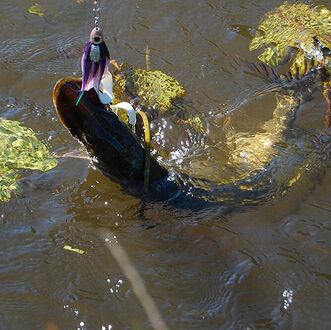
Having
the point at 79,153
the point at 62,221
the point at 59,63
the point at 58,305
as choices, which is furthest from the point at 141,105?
the point at 58,305

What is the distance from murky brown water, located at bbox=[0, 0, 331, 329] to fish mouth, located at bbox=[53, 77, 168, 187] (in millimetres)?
426

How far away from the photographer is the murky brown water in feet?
8.92

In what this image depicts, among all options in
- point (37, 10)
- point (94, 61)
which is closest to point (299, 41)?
point (94, 61)

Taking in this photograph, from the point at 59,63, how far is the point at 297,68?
2.56m

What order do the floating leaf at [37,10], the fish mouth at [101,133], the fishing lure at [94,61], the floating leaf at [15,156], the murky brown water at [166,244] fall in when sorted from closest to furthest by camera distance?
the fishing lure at [94,61], the fish mouth at [101,133], the murky brown water at [166,244], the floating leaf at [15,156], the floating leaf at [37,10]

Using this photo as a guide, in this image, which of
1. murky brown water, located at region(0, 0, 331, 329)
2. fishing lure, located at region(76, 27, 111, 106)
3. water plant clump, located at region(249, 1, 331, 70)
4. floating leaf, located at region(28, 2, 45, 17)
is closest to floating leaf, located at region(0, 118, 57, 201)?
murky brown water, located at region(0, 0, 331, 329)

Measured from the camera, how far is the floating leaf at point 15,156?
10.5 ft

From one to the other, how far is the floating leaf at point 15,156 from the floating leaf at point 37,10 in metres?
2.22

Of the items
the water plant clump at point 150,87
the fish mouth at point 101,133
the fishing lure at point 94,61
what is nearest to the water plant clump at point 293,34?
the water plant clump at point 150,87

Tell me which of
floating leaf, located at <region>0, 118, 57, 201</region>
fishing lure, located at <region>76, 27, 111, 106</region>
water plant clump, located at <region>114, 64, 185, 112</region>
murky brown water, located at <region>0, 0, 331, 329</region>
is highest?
fishing lure, located at <region>76, 27, 111, 106</region>

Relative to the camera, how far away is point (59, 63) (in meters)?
4.63

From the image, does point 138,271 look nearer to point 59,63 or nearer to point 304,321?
point 304,321

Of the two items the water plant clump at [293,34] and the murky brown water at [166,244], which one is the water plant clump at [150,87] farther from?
the water plant clump at [293,34]

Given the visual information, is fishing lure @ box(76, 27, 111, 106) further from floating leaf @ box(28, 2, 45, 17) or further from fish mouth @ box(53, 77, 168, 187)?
floating leaf @ box(28, 2, 45, 17)
